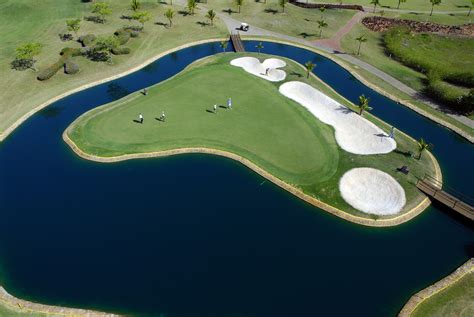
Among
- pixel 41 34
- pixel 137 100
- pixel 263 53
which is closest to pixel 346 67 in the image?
pixel 263 53

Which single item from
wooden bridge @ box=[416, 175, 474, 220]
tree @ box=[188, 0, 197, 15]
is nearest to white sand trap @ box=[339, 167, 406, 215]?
wooden bridge @ box=[416, 175, 474, 220]

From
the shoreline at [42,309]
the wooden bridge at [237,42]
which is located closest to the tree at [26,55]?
the wooden bridge at [237,42]

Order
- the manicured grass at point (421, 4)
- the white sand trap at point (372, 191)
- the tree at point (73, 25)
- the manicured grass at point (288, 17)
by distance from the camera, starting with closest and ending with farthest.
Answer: the white sand trap at point (372, 191)
the tree at point (73, 25)
the manicured grass at point (288, 17)
the manicured grass at point (421, 4)

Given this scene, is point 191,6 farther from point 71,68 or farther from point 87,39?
point 71,68

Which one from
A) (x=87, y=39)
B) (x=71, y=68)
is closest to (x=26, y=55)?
(x=71, y=68)

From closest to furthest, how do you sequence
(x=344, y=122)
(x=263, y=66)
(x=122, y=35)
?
(x=344, y=122) → (x=263, y=66) → (x=122, y=35)

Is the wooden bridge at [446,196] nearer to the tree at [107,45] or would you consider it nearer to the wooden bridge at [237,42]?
the wooden bridge at [237,42]
